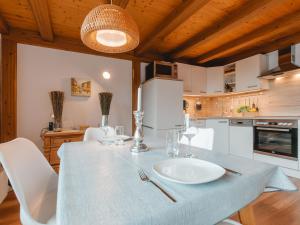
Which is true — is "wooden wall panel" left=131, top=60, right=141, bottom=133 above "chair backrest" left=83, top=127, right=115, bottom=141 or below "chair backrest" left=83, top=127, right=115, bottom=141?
above

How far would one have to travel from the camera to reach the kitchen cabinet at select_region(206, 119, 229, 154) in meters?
3.30

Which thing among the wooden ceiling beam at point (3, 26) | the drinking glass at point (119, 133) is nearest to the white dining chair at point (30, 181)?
the drinking glass at point (119, 133)

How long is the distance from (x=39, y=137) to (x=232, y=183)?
2.98 m

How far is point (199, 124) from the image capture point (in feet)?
11.5

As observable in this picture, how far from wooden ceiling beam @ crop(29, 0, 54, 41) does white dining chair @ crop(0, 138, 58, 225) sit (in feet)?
5.43

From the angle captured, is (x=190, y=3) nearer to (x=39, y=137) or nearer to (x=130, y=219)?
(x=130, y=219)

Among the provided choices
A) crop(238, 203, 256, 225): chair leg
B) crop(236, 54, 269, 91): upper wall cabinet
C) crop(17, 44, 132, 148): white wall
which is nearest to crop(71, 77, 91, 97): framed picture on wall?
crop(17, 44, 132, 148): white wall

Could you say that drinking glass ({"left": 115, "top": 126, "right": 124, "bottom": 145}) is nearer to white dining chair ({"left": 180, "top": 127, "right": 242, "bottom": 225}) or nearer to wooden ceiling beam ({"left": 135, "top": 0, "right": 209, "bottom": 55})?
white dining chair ({"left": 180, "top": 127, "right": 242, "bottom": 225})

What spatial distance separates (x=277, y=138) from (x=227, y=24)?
6.44ft

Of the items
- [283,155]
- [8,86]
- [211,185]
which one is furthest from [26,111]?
[283,155]

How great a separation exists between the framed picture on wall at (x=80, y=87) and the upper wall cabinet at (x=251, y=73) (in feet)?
9.88

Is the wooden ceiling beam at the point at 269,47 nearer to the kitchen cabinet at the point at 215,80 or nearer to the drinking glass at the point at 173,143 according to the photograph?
the kitchen cabinet at the point at 215,80

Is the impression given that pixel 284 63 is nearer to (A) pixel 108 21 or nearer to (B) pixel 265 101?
(B) pixel 265 101

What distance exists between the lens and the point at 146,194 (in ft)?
1.75
